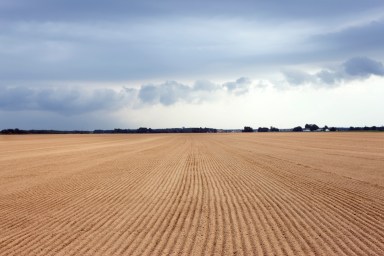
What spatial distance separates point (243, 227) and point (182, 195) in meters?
4.50

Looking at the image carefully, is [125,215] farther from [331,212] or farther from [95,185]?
[95,185]

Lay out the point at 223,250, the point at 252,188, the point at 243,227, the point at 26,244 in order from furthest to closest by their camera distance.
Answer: the point at 252,188 → the point at 243,227 → the point at 26,244 → the point at 223,250

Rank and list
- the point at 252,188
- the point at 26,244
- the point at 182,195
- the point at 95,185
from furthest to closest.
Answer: the point at 95,185 → the point at 252,188 → the point at 182,195 → the point at 26,244

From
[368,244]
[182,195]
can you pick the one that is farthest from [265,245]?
[182,195]

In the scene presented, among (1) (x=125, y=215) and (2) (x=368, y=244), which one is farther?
(1) (x=125, y=215)

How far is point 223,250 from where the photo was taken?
7.18 meters

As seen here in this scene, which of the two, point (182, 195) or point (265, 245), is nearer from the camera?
point (265, 245)

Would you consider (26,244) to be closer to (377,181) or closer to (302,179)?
(302,179)

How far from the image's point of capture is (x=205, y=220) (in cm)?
950

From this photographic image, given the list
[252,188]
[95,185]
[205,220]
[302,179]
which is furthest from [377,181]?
[95,185]

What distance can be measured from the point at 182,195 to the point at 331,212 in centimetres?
458

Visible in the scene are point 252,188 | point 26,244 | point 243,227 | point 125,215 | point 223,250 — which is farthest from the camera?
point 252,188

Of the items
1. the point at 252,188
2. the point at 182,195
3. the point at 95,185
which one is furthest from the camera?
the point at 95,185

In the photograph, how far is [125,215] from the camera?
10242 millimetres
